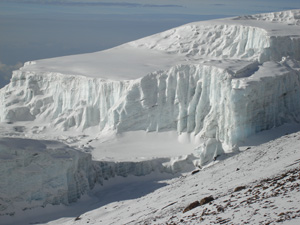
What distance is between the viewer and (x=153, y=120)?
48.9 metres

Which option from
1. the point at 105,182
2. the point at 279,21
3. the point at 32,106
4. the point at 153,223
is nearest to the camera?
the point at 153,223

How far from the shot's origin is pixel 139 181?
4234cm

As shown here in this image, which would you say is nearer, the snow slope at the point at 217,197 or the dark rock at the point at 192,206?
the snow slope at the point at 217,197

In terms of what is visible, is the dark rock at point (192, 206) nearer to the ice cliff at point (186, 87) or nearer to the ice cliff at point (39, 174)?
the ice cliff at point (39, 174)

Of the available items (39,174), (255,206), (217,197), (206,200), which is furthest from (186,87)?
(255,206)

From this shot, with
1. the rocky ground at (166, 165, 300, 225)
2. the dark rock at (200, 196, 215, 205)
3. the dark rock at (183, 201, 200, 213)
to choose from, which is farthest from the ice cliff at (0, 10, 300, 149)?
the rocky ground at (166, 165, 300, 225)

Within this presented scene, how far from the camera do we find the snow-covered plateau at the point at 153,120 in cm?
3481

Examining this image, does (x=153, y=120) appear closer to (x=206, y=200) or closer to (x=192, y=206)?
(x=206, y=200)

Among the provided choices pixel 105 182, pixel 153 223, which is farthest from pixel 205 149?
pixel 153 223

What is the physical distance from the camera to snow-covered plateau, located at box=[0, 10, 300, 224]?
34812mm

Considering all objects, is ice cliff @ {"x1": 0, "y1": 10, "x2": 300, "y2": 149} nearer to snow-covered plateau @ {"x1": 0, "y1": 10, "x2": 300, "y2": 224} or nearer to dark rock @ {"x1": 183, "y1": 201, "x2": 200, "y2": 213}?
snow-covered plateau @ {"x1": 0, "y1": 10, "x2": 300, "y2": 224}

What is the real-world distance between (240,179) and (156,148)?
16.8 m

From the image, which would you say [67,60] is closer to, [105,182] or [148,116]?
[148,116]

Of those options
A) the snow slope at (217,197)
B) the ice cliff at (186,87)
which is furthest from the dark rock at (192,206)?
the ice cliff at (186,87)
